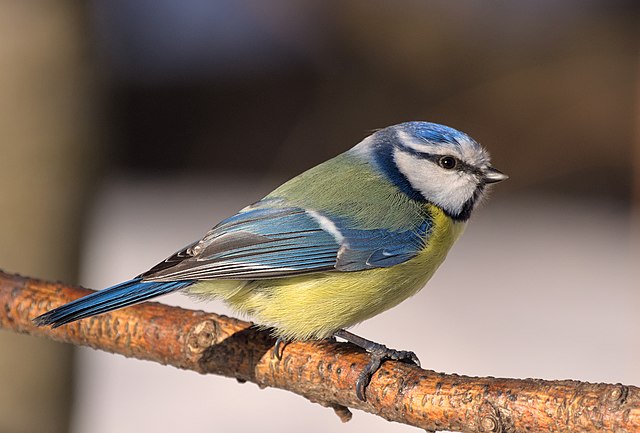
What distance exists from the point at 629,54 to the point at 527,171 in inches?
23.8

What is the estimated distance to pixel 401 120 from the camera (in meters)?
3.58

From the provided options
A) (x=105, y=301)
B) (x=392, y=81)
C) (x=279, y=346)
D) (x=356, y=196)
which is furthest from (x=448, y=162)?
(x=392, y=81)

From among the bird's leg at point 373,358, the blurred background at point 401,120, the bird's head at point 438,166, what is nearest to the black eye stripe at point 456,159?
the bird's head at point 438,166

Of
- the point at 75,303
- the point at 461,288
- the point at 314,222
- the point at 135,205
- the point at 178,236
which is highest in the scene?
the point at 135,205

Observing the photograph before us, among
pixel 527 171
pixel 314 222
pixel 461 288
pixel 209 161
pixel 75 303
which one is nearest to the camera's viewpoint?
pixel 75 303

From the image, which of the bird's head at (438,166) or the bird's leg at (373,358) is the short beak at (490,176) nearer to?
the bird's head at (438,166)

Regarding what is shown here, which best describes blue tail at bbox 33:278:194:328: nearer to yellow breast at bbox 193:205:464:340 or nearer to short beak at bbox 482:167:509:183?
yellow breast at bbox 193:205:464:340

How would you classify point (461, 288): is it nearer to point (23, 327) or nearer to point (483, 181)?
point (483, 181)

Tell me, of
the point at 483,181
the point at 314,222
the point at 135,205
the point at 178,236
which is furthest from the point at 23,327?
the point at 135,205

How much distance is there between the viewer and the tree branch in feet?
3.59

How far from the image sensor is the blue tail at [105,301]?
128 cm

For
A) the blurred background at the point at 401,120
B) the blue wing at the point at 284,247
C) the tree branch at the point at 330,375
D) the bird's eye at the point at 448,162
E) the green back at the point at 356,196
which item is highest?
the blurred background at the point at 401,120

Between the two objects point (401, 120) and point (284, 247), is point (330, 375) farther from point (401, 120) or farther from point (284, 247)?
point (401, 120)

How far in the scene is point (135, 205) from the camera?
3.92m
